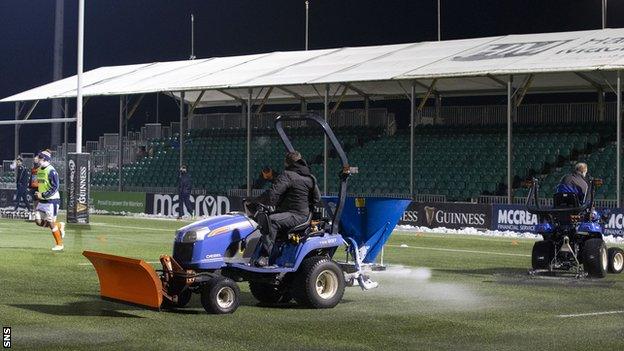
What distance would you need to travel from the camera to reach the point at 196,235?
13.1 metres

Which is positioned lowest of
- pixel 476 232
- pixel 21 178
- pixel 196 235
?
pixel 476 232

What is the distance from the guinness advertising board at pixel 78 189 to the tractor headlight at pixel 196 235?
1732 cm

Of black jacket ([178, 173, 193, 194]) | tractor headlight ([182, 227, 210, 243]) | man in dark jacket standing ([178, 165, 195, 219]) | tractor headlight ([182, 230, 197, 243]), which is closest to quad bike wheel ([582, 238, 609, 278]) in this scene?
tractor headlight ([182, 227, 210, 243])

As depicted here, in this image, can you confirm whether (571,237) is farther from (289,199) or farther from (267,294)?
(289,199)

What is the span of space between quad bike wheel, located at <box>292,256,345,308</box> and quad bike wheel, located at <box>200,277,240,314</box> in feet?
2.69

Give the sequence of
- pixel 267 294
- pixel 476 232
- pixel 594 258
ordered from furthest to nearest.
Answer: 1. pixel 476 232
2. pixel 594 258
3. pixel 267 294

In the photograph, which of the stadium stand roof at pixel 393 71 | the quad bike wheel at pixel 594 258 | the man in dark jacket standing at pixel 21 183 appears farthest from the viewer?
the man in dark jacket standing at pixel 21 183

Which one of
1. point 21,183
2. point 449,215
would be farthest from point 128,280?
point 21,183

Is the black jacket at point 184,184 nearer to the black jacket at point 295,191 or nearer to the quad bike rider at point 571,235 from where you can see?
the quad bike rider at point 571,235

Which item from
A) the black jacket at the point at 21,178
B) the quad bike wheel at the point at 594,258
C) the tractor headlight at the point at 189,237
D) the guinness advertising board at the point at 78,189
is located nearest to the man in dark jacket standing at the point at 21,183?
the black jacket at the point at 21,178

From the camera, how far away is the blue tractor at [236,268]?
510 inches

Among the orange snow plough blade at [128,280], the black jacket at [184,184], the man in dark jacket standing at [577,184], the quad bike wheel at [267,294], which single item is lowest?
the quad bike wheel at [267,294]

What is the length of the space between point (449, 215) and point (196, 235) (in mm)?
21731

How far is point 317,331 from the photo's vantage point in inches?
461
